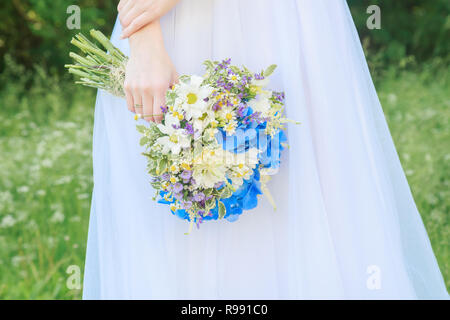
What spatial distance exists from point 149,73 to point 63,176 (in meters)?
1.98

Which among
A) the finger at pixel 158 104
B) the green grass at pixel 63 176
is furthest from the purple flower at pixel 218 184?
the green grass at pixel 63 176

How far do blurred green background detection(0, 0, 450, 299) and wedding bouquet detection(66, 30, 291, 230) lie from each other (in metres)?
1.25

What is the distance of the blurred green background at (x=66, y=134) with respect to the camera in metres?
2.41

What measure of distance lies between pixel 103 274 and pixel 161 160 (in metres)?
0.49

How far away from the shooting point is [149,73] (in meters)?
1.25

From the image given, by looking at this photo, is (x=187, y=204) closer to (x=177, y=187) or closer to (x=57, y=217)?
(x=177, y=187)

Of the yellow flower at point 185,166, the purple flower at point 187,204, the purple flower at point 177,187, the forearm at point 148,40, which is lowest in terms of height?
the purple flower at point 187,204

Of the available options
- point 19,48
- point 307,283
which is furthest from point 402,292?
point 19,48

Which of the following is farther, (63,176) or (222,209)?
(63,176)

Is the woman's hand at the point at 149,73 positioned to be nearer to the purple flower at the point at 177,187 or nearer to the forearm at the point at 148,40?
the forearm at the point at 148,40

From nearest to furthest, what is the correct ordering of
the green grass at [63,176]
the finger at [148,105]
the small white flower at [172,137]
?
the small white flower at [172,137]
the finger at [148,105]
the green grass at [63,176]

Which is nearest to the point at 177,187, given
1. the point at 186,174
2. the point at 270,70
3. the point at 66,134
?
the point at 186,174

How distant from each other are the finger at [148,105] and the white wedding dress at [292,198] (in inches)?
6.4
